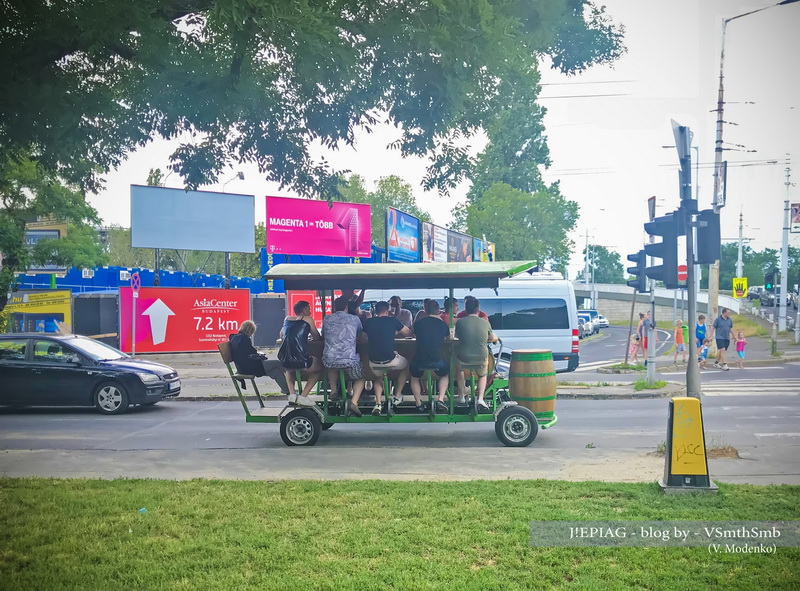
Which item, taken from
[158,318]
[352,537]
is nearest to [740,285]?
[158,318]

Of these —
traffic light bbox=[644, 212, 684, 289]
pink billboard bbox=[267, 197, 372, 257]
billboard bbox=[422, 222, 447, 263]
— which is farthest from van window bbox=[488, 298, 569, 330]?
pink billboard bbox=[267, 197, 372, 257]

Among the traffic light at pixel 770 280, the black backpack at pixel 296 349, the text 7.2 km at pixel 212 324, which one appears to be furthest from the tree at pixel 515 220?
the black backpack at pixel 296 349

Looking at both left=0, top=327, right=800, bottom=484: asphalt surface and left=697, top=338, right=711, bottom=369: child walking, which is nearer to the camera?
left=0, top=327, right=800, bottom=484: asphalt surface

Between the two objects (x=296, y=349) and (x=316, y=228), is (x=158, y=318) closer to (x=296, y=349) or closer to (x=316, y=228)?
(x=316, y=228)

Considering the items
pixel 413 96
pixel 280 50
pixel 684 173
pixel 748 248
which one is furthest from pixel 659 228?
pixel 748 248

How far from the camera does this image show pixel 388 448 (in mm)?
10570

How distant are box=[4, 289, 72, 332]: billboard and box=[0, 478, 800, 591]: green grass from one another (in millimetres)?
22470

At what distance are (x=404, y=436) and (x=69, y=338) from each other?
7533 mm

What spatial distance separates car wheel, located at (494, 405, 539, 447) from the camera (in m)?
10.5

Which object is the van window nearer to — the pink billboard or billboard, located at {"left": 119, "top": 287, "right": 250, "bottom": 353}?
billboard, located at {"left": 119, "top": 287, "right": 250, "bottom": 353}

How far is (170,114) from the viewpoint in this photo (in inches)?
307

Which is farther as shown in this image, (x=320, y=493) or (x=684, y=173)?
(x=684, y=173)

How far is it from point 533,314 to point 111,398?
11.4 m

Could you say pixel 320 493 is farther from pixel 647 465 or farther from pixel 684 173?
pixel 684 173
